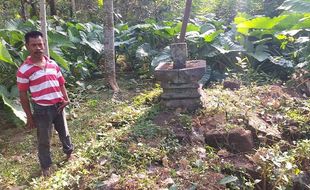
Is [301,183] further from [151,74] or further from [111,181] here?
[151,74]

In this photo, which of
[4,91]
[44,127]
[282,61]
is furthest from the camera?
[282,61]

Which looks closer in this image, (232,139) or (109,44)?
(232,139)

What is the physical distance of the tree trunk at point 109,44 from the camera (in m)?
5.29

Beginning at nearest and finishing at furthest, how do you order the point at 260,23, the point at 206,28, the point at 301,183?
1. the point at 301,183
2. the point at 260,23
3. the point at 206,28

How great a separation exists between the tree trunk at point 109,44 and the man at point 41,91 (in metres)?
2.12

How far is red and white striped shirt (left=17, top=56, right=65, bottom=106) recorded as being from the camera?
10.2ft

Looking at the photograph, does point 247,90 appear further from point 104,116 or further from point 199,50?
point 104,116

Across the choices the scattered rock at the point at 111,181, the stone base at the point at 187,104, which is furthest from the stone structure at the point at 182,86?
the scattered rock at the point at 111,181

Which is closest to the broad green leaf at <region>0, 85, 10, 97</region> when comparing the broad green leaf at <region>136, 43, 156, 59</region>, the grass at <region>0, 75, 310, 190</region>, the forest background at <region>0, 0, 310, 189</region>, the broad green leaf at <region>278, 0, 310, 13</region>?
the forest background at <region>0, 0, 310, 189</region>

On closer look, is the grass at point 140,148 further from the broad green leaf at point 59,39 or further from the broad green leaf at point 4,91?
the broad green leaf at point 59,39

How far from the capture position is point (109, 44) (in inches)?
218

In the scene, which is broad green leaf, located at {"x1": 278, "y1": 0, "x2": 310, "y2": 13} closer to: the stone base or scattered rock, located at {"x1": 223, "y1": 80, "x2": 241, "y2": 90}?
scattered rock, located at {"x1": 223, "y1": 80, "x2": 241, "y2": 90}

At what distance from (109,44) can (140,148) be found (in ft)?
8.71

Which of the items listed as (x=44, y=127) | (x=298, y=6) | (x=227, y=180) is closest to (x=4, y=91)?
(x=44, y=127)
